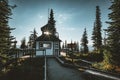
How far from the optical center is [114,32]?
1948cm

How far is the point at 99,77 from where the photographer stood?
11430mm

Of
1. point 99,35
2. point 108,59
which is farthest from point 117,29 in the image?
point 99,35

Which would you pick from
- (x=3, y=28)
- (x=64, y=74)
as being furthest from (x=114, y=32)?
(x=3, y=28)

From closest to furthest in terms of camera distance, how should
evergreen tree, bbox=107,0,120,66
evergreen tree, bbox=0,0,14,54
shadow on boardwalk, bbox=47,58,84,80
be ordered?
shadow on boardwalk, bbox=47,58,84,80, evergreen tree, bbox=107,0,120,66, evergreen tree, bbox=0,0,14,54

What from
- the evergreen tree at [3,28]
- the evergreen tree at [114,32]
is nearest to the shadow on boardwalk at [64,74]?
the evergreen tree at [114,32]

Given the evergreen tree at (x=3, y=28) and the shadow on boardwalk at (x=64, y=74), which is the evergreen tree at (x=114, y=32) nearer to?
the shadow on boardwalk at (x=64, y=74)

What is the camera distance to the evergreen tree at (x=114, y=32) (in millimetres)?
17844

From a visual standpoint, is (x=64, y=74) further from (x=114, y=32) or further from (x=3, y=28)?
(x=3, y=28)

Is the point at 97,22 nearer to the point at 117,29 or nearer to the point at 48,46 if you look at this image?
the point at 48,46

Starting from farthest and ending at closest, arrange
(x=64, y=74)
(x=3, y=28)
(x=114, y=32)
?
(x=3, y=28), (x=114, y=32), (x=64, y=74)

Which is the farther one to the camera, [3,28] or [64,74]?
[3,28]

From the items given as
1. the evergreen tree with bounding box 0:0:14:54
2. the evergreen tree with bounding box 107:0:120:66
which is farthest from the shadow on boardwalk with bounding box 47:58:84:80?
the evergreen tree with bounding box 0:0:14:54

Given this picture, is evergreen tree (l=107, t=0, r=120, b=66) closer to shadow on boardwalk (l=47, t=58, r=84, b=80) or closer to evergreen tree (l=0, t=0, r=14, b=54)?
shadow on boardwalk (l=47, t=58, r=84, b=80)

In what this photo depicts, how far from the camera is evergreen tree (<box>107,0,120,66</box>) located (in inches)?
703
